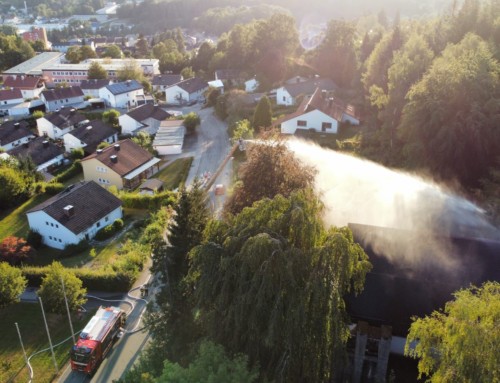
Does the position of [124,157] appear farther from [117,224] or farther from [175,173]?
[117,224]

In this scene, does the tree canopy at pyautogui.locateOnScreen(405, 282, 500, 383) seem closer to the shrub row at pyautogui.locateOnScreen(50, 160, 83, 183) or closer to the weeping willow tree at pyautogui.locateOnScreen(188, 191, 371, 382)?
the weeping willow tree at pyautogui.locateOnScreen(188, 191, 371, 382)

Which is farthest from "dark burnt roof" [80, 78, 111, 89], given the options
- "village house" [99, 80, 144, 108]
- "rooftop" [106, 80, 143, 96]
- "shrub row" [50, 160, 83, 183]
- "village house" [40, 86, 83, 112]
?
"shrub row" [50, 160, 83, 183]

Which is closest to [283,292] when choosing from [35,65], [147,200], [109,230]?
[109,230]

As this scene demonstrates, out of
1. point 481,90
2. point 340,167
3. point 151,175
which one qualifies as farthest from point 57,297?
point 481,90

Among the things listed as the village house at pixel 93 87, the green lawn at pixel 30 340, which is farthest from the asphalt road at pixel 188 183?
the village house at pixel 93 87

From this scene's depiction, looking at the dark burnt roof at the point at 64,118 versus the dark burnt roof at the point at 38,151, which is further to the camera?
the dark burnt roof at the point at 64,118

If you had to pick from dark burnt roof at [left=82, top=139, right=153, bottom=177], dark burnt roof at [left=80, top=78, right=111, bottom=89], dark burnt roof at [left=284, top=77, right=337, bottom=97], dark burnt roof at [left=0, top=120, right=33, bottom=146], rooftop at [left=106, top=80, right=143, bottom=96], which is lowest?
dark burnt roof at [left=80, top=78, right=111, bottom=89]

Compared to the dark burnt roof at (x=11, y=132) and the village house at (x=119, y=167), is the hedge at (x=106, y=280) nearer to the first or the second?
the village house at (x=119, y=167)
